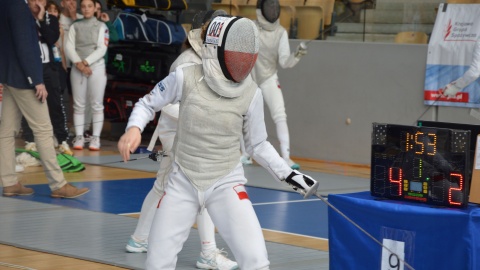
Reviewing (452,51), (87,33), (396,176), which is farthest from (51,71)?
(396,176)

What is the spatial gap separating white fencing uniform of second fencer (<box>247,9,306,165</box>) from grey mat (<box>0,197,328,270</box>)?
3.02 meters

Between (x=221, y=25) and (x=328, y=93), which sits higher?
(x=221, y=25)

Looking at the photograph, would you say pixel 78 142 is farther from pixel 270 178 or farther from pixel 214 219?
pixel 214 219

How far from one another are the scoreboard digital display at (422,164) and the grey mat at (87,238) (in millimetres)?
1222

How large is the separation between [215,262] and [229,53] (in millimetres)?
1603

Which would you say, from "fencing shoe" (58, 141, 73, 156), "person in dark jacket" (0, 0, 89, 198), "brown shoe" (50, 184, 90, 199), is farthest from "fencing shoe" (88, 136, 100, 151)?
"person in dark jacket" (0, 0, 89, 198)

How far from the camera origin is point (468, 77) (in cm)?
849

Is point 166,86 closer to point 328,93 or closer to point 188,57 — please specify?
point 188,57

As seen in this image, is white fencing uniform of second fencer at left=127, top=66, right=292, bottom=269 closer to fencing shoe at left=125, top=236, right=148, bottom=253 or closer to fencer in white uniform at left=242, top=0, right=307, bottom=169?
fencing shoe at left=125, top=236, right=148, bottom=253

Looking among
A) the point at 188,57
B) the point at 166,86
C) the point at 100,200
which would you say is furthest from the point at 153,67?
the point at 166,86

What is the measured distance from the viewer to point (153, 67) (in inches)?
432

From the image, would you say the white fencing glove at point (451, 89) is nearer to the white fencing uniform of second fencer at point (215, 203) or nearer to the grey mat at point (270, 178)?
the grey mat at point (270, 178)

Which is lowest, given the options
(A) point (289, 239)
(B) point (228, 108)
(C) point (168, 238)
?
(A) point (289, 239)

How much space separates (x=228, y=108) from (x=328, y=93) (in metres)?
6.65
